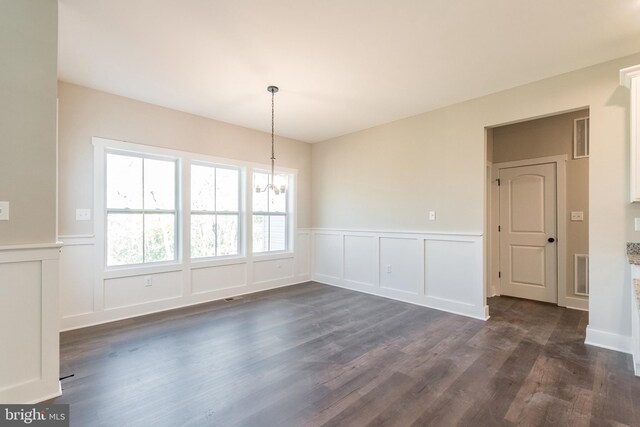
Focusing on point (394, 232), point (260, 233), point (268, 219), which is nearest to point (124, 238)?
point (260, 233)

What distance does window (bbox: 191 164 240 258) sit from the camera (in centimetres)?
437

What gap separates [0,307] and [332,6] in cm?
303

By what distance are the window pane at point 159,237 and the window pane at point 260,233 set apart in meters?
1.34

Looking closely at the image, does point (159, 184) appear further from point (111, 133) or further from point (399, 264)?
point (399, 264)

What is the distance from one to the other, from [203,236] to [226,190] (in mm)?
839

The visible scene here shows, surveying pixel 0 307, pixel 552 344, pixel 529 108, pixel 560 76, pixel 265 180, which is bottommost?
pixel 552 344

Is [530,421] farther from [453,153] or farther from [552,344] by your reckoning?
[453,153]

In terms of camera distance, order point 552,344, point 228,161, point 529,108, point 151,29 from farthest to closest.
Result: point 228,161, point 529,108, point 552,344, point 151,29

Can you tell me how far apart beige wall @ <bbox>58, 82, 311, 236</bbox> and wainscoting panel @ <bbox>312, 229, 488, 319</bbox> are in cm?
232

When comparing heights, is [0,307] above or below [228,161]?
below

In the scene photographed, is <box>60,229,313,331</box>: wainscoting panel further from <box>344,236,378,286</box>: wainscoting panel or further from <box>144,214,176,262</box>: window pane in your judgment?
<box>344,236,378,286</box>: wainscoting panel

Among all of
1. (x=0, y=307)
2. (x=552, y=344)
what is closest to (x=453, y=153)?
(x=552, y=344)

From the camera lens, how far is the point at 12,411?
1.77 m

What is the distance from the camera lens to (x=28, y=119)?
6.41 ft
